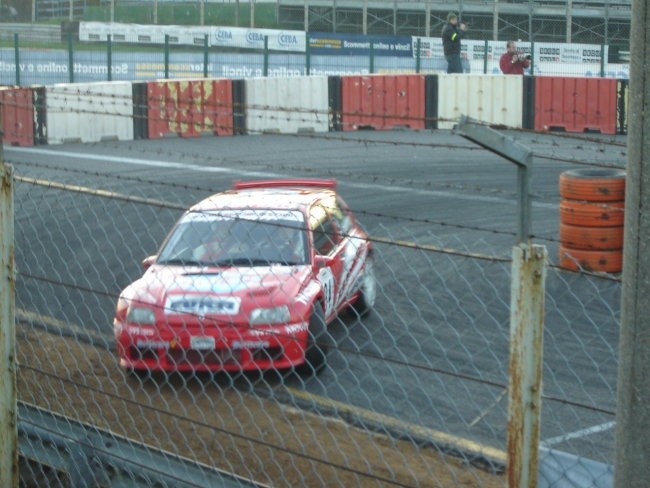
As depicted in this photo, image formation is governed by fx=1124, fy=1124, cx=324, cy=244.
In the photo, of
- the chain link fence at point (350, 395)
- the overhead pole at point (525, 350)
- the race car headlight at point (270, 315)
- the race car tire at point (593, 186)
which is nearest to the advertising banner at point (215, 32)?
the race car tire at point (593, 186)

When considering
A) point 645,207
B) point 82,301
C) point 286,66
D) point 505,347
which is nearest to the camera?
point 645,207

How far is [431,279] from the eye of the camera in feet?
34.7

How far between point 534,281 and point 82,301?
7276 mm

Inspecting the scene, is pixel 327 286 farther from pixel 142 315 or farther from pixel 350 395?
pixel 142 315

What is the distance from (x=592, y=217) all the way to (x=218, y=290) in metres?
4.42

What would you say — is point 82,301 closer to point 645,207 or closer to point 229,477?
point 229,477

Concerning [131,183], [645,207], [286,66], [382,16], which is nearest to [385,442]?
[645,207]

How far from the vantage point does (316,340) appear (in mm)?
5180

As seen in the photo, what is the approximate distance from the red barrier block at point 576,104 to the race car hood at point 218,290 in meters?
15.9

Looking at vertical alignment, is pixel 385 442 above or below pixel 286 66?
below

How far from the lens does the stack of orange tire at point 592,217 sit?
995 centimetres

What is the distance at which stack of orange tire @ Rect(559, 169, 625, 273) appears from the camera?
9.95m

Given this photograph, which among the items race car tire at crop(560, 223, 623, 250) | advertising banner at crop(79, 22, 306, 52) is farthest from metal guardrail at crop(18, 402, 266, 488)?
advertising banner at crop(79, 22, 306, 52)

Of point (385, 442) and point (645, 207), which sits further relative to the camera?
point (385, 442)
